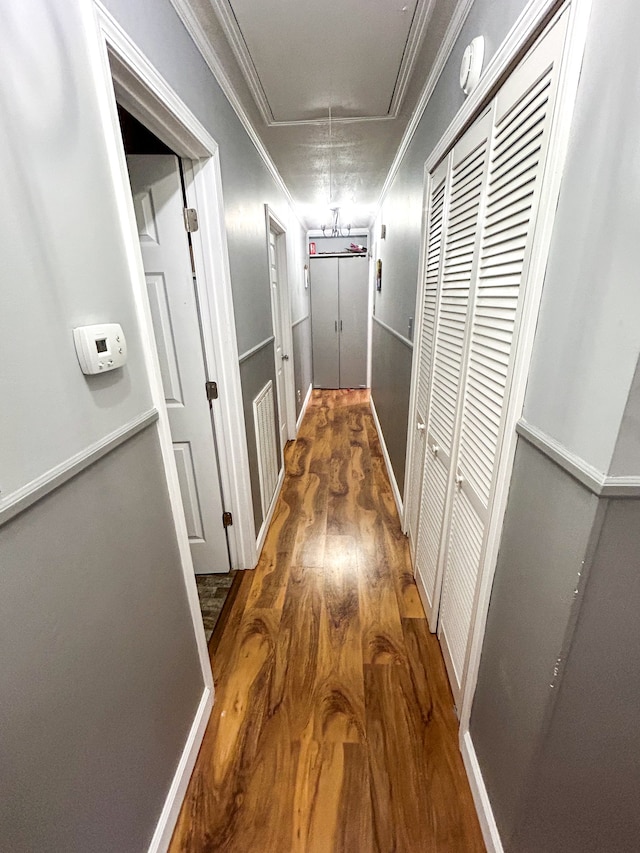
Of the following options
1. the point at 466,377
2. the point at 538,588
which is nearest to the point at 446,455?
the point at 466,377

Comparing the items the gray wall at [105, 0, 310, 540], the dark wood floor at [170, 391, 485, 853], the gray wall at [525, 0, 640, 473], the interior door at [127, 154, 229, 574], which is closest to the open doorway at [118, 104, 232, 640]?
the interior door at [127, 154, 229, 574]

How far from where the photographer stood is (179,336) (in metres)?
1.63

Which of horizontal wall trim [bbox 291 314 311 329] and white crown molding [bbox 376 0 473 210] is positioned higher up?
white crown molding [bbox 376 0 473 210]

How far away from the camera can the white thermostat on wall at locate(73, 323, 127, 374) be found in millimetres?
728

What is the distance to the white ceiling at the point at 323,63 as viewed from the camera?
1.22 metres

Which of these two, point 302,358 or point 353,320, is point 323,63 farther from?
point 353,320

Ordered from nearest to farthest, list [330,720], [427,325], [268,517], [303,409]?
1. [330,720]
2. [427,325]
3. [268,517]
4. [303,409]

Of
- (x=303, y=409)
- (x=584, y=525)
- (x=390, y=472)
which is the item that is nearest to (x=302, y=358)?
(x=303, y=409)

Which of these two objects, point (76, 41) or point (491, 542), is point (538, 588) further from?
point (76, 41)

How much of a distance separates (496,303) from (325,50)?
132cm

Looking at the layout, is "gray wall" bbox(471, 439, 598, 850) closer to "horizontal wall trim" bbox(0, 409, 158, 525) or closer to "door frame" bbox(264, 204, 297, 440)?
"horizontal wall trim" bbox(0, 409, 158, 525)

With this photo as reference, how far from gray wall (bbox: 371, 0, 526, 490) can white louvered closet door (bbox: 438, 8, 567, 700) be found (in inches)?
9.4

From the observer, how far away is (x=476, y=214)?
1111 mm

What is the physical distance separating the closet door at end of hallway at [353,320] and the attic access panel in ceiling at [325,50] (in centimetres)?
330
